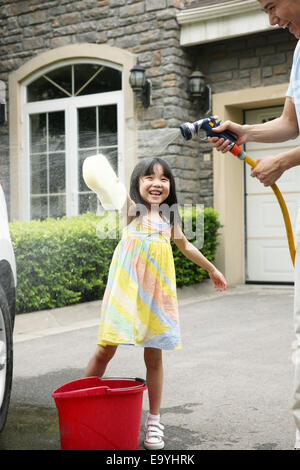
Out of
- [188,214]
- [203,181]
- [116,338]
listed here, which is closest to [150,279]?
[116,338]

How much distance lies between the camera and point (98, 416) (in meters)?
2.68

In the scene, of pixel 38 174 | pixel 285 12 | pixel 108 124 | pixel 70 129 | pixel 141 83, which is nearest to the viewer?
pixel 285 12

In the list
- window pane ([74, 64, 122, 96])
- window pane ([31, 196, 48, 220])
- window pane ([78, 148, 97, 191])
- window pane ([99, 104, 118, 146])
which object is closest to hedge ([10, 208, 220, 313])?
window pane ([78, 148, 97, 191])

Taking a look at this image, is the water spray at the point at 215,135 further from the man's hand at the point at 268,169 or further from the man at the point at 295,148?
the man's hand at the point at 268,169

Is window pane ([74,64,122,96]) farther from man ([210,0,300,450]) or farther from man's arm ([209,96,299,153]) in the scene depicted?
man ([210,0,300,450])

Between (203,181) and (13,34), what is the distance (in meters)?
4.15

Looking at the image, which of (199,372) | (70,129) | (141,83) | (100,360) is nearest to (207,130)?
(100,360)

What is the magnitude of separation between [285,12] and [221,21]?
6927 millimetres

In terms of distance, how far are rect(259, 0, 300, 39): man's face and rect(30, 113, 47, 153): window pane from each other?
328 inches

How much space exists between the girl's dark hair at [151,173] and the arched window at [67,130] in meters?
6.60

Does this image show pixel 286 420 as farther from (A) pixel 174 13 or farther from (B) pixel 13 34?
(B) pixel 13 34

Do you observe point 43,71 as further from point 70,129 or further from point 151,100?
point 151,100

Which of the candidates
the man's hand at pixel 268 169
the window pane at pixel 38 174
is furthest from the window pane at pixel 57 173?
the man's hand at pixel 268 169
